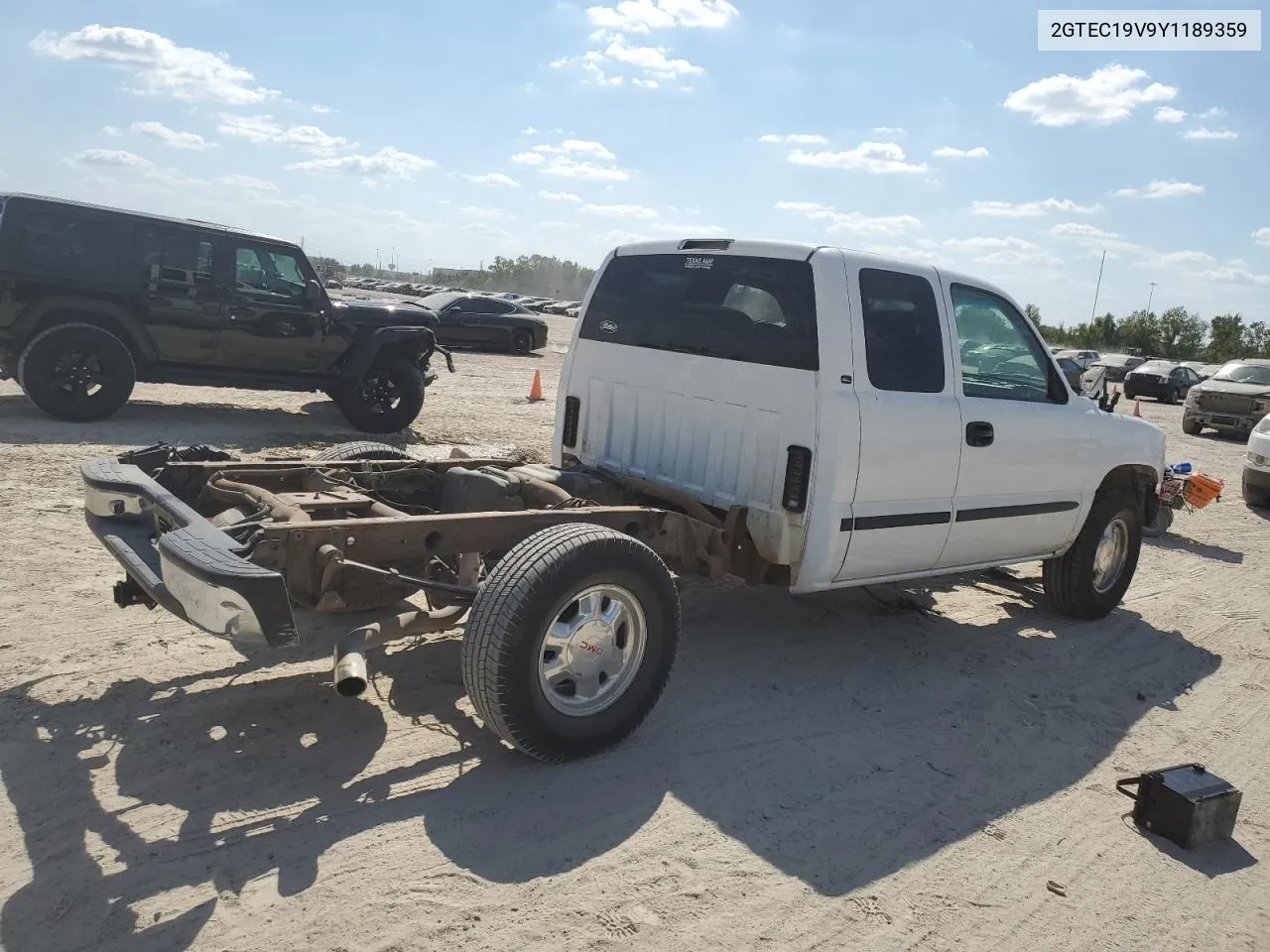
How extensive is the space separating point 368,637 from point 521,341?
2212 centimetres

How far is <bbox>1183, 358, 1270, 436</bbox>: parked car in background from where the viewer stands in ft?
64.3

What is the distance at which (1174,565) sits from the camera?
29.0ft

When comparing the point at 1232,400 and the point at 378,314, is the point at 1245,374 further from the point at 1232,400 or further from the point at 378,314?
the point at 378,314

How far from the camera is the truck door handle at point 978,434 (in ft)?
16.9

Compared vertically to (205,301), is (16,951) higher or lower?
lower

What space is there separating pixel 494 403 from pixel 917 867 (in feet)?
41.1

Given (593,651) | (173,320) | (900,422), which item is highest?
(900,422)

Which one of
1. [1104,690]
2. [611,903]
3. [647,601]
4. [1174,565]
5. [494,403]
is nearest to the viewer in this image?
[611,903]

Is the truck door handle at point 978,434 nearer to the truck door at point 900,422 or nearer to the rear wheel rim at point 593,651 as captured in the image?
the truck door at point 900,422

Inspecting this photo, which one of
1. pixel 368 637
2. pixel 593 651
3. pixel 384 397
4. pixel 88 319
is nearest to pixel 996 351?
pixel 593 651

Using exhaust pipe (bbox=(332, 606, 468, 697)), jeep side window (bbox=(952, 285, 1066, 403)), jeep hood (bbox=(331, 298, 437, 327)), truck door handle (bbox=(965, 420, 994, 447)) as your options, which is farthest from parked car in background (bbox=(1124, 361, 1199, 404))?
exhaust pipe (bbox=(332, 606, 468, 697))

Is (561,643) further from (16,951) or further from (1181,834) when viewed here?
(1181,834)

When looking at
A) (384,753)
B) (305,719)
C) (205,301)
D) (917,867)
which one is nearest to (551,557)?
(384,753)

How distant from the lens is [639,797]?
3.74 m
